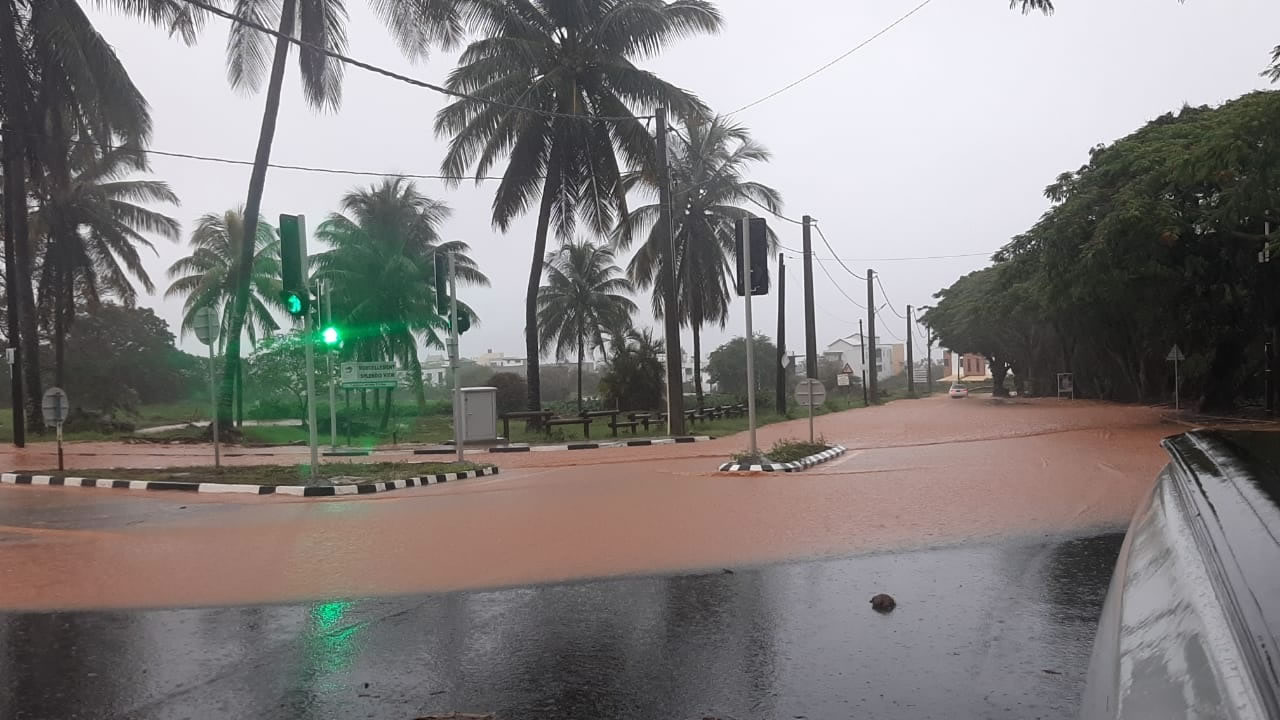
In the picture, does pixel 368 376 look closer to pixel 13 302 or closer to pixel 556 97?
pixel 556 97

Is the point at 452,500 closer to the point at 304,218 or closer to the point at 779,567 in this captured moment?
the point at 304,218

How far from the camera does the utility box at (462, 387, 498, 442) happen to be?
22.5 meters

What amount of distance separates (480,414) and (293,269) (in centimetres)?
1053

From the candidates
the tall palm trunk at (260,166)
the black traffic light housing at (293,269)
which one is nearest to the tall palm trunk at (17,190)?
the tall palm trunk at (260,166)

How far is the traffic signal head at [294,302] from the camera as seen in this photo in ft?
41.0

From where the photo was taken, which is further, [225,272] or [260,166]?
[225,272]

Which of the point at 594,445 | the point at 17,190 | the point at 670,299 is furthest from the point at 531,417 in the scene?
the point at 17,190

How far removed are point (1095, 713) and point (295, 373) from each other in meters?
30.5

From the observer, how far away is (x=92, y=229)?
107 ft

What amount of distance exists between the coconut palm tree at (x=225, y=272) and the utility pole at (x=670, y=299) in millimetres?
19623

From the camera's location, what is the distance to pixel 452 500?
1132 centimetres

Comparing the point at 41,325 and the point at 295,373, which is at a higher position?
the point at 41,325

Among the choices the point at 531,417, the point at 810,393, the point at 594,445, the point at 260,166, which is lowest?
the point at 594,445

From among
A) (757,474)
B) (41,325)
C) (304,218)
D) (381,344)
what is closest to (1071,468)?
(757,474)
